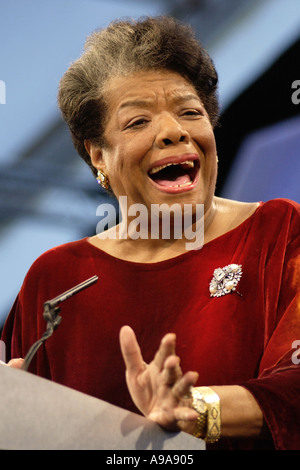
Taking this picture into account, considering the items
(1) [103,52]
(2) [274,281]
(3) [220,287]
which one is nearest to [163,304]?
(3) [220,287]

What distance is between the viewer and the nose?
1.86 metres

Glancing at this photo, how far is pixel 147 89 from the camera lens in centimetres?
193

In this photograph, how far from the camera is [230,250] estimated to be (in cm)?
189

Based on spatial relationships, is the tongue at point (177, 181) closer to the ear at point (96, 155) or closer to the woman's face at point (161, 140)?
the woman's face at point (161, 140)

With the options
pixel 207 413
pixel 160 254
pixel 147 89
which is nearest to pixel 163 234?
pixel 160 254

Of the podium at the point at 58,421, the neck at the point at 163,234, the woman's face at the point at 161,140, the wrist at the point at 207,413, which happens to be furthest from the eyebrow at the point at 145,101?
the podium at the point at 58,421

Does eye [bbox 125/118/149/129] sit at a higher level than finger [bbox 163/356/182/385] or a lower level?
higher

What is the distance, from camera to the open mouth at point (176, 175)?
1882 mm

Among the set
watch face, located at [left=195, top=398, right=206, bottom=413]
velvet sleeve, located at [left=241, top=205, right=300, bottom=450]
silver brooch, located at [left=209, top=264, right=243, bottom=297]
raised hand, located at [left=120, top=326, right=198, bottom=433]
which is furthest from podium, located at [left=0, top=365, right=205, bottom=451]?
silver brooch, located at [left=209, top=264, right=243, bottom=297]

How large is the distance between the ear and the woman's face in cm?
12

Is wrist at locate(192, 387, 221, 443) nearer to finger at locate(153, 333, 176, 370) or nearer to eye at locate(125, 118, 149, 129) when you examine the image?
finger at locate(153, 333, 176, 370)

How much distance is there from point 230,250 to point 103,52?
65 centimetres

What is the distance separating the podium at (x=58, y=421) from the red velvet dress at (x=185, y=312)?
0.39 metres
